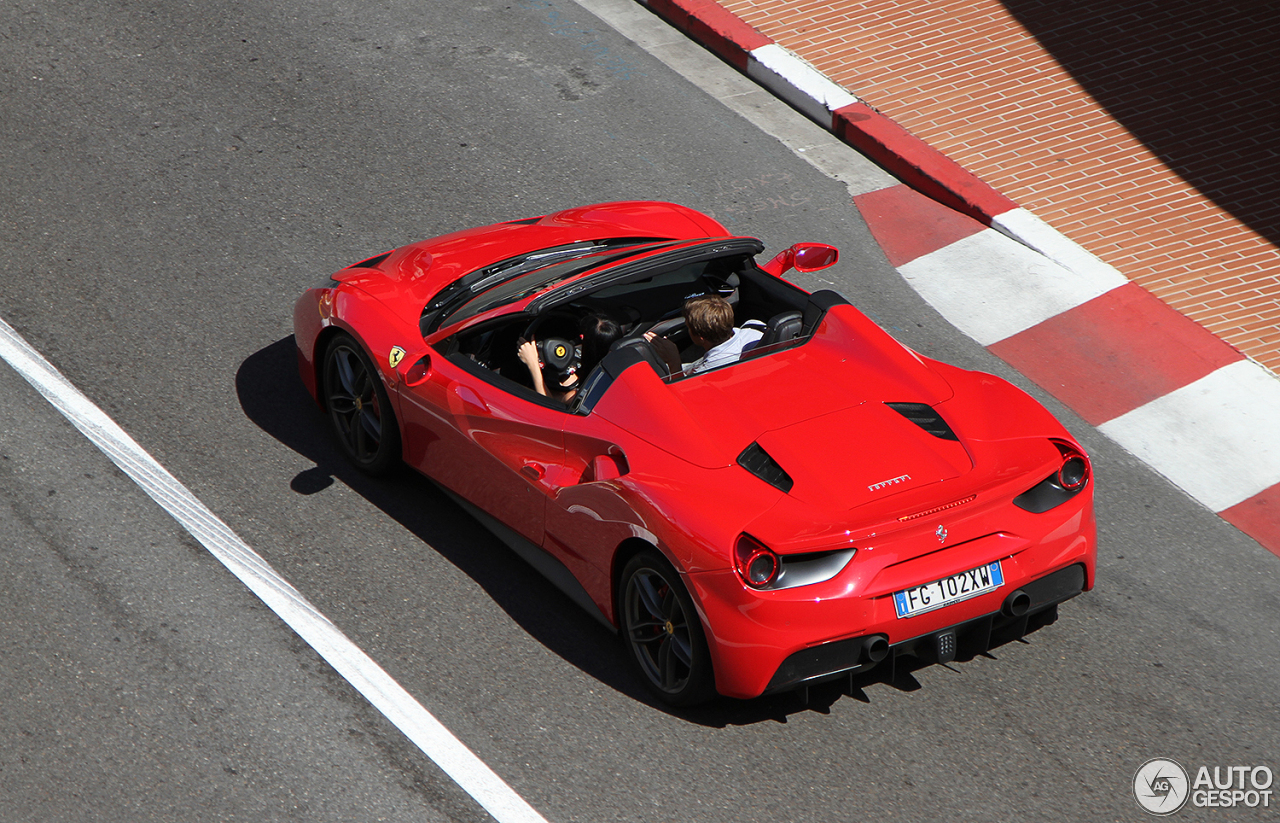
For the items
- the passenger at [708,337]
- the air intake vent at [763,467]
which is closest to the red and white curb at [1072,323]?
the passenger at [708,337]

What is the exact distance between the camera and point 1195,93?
9.60 m

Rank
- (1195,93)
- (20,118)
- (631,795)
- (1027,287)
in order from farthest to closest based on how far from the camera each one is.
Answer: (1195,93), (20,118), (1027,287), (631,795)

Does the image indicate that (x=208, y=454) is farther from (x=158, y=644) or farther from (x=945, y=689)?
(x=945, y=689)

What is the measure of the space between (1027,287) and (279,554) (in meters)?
4.98

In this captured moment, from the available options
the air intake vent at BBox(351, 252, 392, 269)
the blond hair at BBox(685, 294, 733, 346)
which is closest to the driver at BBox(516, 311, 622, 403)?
the blond hair at BBox(685, 294, 733, 346)

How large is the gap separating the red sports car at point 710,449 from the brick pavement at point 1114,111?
3366 mm

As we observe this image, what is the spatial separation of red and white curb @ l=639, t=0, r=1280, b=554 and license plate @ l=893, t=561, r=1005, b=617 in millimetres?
2365

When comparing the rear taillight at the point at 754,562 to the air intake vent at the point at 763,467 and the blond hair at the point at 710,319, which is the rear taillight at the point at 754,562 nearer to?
the air intake vent at the point at 763,467

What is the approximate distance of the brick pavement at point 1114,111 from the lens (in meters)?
8.35

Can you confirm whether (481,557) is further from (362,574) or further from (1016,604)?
(1016,604)

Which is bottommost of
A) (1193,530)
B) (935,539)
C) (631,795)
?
(1193,530)

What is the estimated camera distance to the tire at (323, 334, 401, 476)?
233 inches

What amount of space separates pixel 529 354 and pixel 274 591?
1499 millimetres

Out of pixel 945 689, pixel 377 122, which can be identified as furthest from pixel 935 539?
pixel 377 122
